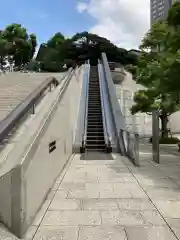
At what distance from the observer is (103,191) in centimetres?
565

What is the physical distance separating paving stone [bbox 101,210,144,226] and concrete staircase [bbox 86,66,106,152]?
24.6ft

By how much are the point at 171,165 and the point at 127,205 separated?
176 inches

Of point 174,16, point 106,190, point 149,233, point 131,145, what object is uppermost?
point 174,16

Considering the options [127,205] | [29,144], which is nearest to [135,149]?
[127,205]

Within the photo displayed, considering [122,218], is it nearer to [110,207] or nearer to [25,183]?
[110,207]

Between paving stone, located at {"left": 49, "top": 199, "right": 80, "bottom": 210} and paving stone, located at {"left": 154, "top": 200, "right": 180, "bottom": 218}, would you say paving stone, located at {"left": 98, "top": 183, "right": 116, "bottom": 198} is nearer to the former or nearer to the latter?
paving stone, located at {"left": 49, "top": 199, "right": 80, "bottom": 210}

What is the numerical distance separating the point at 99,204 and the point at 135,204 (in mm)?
545

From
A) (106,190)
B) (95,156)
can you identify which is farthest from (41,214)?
(95,156)

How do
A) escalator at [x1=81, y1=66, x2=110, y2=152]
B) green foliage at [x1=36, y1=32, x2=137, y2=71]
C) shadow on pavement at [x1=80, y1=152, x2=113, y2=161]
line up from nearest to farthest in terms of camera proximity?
shadow on pavement at [x1=80, y1=152, x2=113, y2=161] < escalator at [x1=81, y1=66, x2=110, y2=152] < green foliage at [x1=36, y1=32, x2=137, y2=71]

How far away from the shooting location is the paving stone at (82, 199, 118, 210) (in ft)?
15.1

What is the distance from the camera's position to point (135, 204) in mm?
4820

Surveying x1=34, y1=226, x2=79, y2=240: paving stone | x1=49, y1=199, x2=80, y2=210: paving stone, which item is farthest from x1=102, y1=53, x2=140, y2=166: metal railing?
x1=34, y1=226, x2=79, y2=240: paving stone

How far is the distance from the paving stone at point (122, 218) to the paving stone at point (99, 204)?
0.79 ft

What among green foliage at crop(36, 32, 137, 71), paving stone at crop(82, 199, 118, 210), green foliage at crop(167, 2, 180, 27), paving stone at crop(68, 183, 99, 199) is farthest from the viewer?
green foliage at crop(36, 32, 137, 71)
